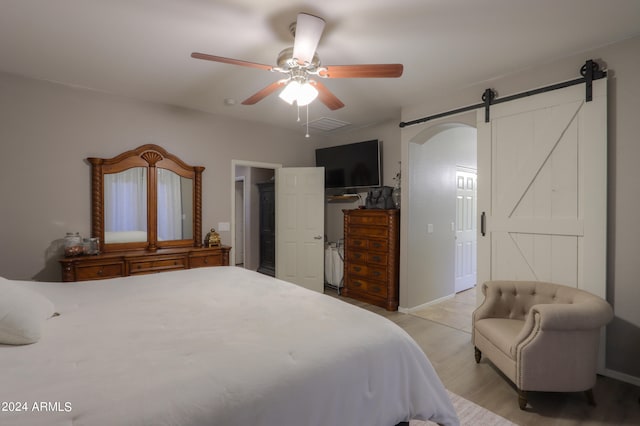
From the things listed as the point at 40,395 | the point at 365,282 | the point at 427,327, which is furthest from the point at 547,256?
the point at 40,395

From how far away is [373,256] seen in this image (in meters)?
4.25

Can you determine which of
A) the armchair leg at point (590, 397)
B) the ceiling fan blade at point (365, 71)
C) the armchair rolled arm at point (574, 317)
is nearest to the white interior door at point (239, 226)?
the ceiling fan blade at point (365, 71)

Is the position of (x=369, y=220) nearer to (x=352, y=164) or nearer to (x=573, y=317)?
(x=352, y=164)

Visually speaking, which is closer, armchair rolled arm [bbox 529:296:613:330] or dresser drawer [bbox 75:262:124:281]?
armchair rolled arm [bbox 529:296:613:330]

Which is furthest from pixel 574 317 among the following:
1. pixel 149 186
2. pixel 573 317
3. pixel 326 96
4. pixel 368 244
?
pixel 149 186

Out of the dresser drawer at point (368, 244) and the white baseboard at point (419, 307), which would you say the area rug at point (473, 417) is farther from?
the dresser drawer at point (368, 244)

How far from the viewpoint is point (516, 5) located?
1982 millimetres

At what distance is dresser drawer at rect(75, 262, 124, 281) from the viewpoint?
3066 millimetres

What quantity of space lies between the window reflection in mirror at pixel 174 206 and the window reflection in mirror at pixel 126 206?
0.60 feet

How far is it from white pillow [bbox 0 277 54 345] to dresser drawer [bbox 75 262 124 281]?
1.95m

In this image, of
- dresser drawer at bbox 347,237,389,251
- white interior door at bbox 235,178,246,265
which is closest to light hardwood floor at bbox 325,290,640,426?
dresser drawer at bbox 347,237,389,251

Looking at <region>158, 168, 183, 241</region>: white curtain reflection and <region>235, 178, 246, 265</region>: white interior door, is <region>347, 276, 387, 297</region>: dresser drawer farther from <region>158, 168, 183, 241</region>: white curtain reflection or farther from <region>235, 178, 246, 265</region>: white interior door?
<region>235, 178, 246, 265</region>: white interior door

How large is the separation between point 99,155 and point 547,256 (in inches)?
180

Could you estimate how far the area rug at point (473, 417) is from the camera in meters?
1.93
